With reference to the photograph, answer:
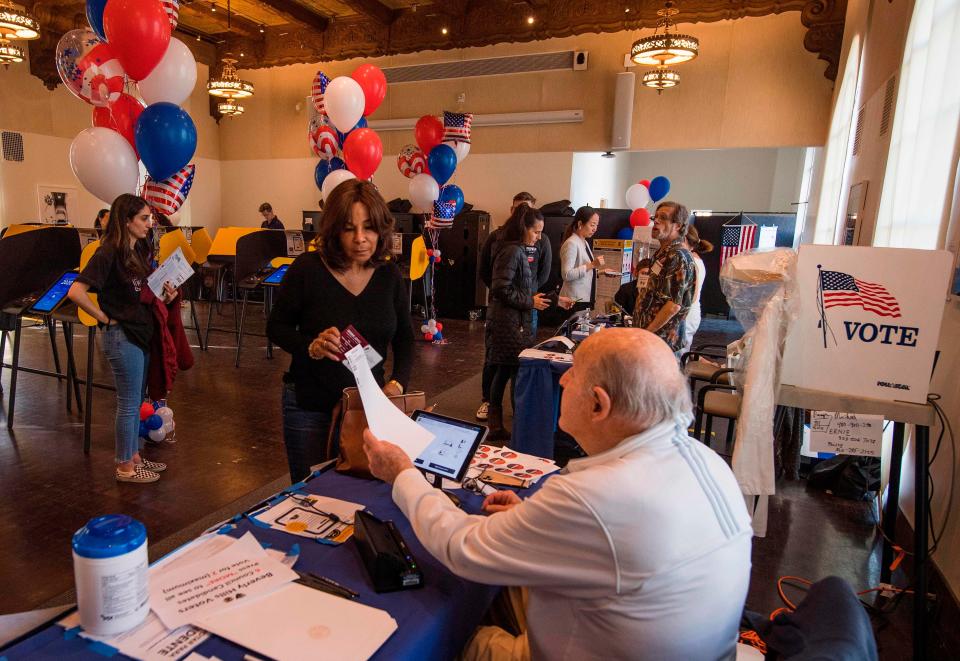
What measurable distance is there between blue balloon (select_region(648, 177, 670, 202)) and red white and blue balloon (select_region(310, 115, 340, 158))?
4.93m

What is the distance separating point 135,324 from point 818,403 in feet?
10.1

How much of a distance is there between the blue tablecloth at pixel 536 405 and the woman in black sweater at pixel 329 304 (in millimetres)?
1306

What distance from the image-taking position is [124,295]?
278 cm

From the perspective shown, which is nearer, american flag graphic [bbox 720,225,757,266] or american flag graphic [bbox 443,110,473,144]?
american flag graphic [bbox 443,110,473,144]

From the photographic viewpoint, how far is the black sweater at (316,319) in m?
1.75

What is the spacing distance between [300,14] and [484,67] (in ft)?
10.4

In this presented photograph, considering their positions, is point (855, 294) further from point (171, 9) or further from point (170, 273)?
point (171, 9)

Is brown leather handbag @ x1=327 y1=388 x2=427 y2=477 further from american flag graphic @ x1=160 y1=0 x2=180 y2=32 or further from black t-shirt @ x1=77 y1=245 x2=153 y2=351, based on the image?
american flag graphic @ x1=160 y1=0 x2=180 y2=32

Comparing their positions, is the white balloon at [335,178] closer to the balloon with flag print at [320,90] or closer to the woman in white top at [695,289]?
the balloon with flag print at [320,90]

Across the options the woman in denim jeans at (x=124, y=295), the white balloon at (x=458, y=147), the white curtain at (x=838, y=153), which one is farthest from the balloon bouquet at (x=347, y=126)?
the white curtain at (x=838, y=153)

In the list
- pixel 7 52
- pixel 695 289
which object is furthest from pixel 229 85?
pixel 695 289

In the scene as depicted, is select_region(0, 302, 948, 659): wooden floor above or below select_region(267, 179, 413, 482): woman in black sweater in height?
below

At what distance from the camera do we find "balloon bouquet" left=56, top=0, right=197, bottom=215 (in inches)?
120

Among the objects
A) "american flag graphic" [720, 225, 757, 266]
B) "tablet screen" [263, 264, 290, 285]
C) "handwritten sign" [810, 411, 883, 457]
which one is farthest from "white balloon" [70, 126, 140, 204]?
"american flag graphic" [720, 225, 757, 266]
